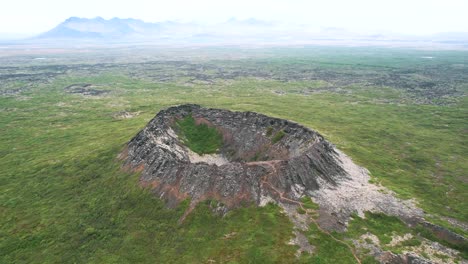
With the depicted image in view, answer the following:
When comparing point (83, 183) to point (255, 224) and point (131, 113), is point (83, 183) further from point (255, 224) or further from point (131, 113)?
point (131, 113)

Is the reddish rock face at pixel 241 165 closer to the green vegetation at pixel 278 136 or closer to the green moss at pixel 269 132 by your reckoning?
the green moss at pixel 269 132

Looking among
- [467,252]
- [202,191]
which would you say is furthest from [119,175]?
[467,252]

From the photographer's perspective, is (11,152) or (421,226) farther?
(11,152)

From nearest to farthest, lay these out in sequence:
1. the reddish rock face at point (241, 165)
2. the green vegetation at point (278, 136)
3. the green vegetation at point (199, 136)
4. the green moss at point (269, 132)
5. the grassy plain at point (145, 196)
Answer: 1. the grassy plain at point (145, 196)
2. the reddish rock face at point (241, 165)
3. the green vegetation at point (278, 136)
4. the green moss at point (269, 132)
5. the green vegetation at point (199, 136)

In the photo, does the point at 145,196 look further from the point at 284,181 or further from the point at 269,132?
the point at 269,132

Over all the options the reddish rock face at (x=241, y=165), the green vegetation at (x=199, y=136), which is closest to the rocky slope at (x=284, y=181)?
the reddish rock face at (x=241, y=165)

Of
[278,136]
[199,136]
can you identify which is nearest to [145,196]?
[199,136]
